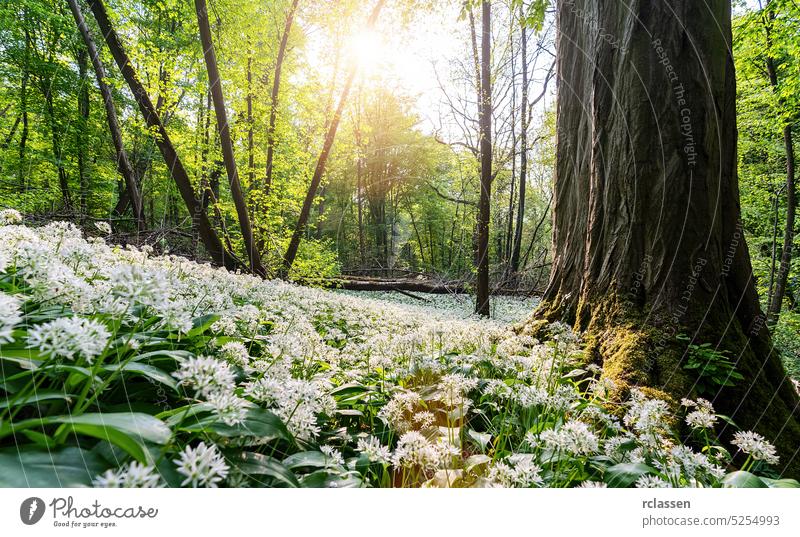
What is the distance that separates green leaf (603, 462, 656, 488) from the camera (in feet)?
3.87

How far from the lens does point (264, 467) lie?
882 millimetres

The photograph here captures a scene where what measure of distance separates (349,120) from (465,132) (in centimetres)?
907

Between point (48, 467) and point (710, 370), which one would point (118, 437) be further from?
point (710, 370)

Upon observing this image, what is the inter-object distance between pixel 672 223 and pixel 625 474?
202 cm

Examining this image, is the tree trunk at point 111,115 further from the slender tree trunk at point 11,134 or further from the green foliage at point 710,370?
the slender tree trunk at point 11,134

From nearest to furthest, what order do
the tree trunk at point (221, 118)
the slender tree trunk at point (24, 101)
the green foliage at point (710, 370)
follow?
the green foliage at point (710, 370), the tree trunk at point (221, 118), the slender tree trunk at point (24, 101)

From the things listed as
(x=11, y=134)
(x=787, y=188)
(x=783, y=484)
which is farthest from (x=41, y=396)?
(x=11, y=134)

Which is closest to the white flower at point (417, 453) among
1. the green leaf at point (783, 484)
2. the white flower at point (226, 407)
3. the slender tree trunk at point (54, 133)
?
the white flower at point (226, 407)

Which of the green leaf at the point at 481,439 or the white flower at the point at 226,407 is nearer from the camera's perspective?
the white flower at the point at 226,407

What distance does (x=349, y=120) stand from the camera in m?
10.7

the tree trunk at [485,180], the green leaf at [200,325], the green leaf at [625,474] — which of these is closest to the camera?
the green leaf at [625,474]

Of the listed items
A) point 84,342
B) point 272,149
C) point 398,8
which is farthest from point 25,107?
point 84,342

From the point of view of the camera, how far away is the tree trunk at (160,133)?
4.46 meters

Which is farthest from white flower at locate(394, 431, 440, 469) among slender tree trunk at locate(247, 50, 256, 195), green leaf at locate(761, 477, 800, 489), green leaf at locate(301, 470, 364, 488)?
slender tree trunk at locate(247, 50, 256, 195)
